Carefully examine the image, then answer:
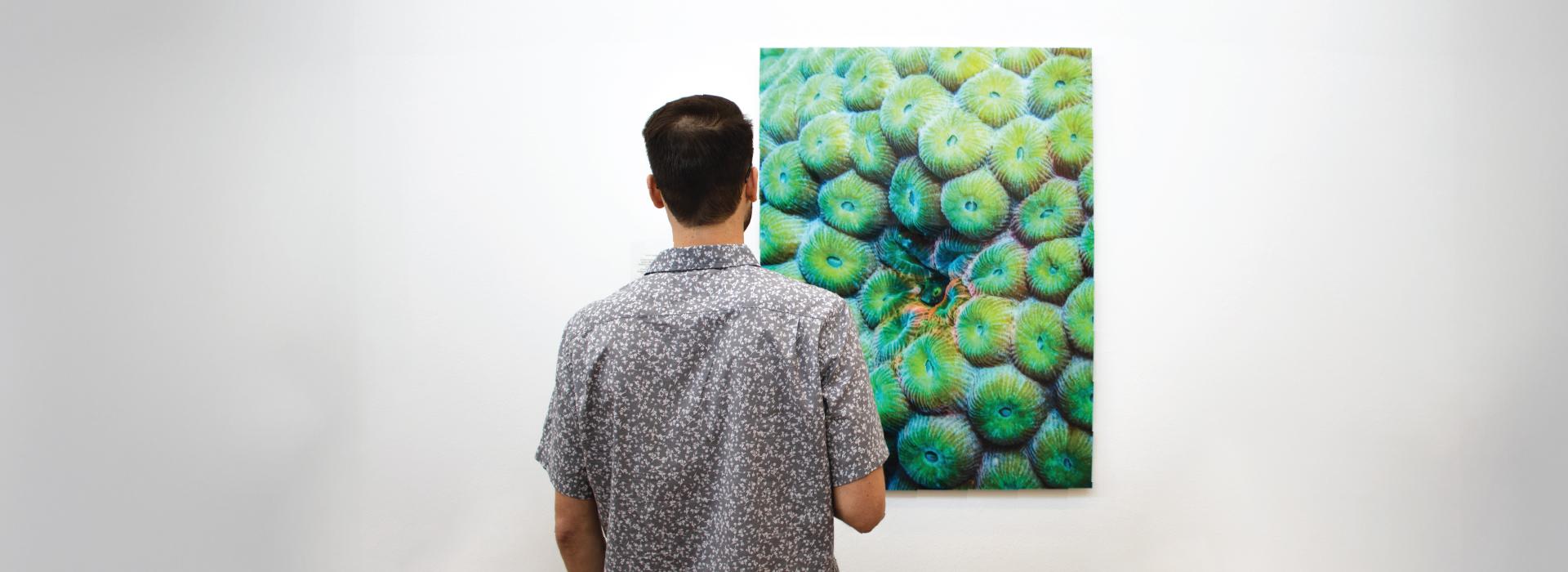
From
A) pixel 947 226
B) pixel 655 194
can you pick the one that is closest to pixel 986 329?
pixel 947 226

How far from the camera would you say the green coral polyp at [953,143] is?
5.31ft

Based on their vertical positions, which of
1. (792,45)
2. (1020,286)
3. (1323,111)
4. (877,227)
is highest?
(792,45)

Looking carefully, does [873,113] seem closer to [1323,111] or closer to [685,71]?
[685,71]

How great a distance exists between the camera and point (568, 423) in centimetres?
100

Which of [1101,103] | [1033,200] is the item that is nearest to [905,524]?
[1033,200]

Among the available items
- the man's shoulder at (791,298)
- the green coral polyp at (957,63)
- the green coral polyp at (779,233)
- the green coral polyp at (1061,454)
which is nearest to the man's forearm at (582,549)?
the man's shoulder at (791,298)

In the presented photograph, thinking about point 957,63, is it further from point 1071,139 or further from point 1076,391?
point 1076,391

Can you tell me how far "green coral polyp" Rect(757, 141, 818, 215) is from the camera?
5.28 ft

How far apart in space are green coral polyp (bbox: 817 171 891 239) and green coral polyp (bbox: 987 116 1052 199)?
230mm

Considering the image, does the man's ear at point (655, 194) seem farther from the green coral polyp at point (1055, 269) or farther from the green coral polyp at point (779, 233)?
the green coral polyp at point (1055, 269)

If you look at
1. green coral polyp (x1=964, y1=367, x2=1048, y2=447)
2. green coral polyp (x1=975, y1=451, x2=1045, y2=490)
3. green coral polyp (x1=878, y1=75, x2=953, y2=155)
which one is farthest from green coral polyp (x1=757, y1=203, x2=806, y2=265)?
green coral polyp (x1=975, y1=451, x2=1045, y2=490)

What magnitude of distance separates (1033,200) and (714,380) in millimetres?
920

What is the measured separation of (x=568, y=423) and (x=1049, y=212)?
3.41 ft

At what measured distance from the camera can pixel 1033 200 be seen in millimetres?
1630
